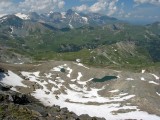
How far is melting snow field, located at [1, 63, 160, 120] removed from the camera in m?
115

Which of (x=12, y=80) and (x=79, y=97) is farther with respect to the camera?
(x=12, y=80)

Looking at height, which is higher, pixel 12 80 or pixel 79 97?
pixel 12 80

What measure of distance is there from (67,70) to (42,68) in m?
15.5

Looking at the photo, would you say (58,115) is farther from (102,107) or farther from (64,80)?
(64,80)

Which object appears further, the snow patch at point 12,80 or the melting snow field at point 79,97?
the snow patch at point 12,80

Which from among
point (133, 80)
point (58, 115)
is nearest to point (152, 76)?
point (133, 80)

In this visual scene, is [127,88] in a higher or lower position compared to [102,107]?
higher

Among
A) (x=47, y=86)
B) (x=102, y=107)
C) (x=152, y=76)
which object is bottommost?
(x=102, y=107)

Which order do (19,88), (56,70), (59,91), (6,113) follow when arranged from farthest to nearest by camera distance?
(56,70) → (59,91) → (19,88) → (6,113)

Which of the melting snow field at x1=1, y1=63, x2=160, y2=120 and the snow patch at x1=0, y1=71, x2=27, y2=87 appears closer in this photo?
the melting snow field at x1=1, y1=63, x2=160, y2=120

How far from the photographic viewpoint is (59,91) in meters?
140

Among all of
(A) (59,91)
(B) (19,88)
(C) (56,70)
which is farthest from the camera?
(C) (56,70)

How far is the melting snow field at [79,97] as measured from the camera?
11512cm

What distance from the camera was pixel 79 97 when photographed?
5359 inches
